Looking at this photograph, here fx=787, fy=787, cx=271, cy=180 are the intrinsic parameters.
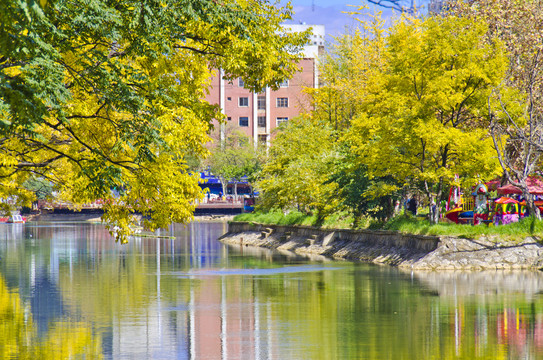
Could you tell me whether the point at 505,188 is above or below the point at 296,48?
below

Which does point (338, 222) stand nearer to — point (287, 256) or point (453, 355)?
point (287, 256)

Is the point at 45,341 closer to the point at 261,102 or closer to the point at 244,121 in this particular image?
the point at 261,102

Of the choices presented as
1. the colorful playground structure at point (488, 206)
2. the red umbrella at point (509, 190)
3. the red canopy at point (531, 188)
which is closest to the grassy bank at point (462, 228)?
the colorful playground structure at point (488, 206)

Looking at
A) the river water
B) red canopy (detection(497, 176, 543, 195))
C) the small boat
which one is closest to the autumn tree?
red canopy (detection(497, 176, 543, 195))

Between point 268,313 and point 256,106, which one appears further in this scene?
point 256,106

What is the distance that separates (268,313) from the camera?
1938cm

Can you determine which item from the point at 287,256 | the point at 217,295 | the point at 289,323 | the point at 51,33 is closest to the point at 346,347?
the point at 289,323

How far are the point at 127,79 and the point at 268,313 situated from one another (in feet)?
23.6

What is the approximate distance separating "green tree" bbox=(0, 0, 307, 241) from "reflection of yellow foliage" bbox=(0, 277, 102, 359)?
2.80 m

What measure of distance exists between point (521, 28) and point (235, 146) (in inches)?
3000

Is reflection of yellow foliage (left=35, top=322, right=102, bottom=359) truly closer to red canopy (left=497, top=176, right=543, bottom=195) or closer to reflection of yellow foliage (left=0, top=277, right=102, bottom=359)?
reflection of yellow foliage (left=0, top=277, right=102, bottom=359)

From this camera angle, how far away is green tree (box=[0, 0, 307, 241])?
10742mm

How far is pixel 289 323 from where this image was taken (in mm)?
17594

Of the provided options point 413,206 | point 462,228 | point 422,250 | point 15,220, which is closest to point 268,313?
point 462,228
